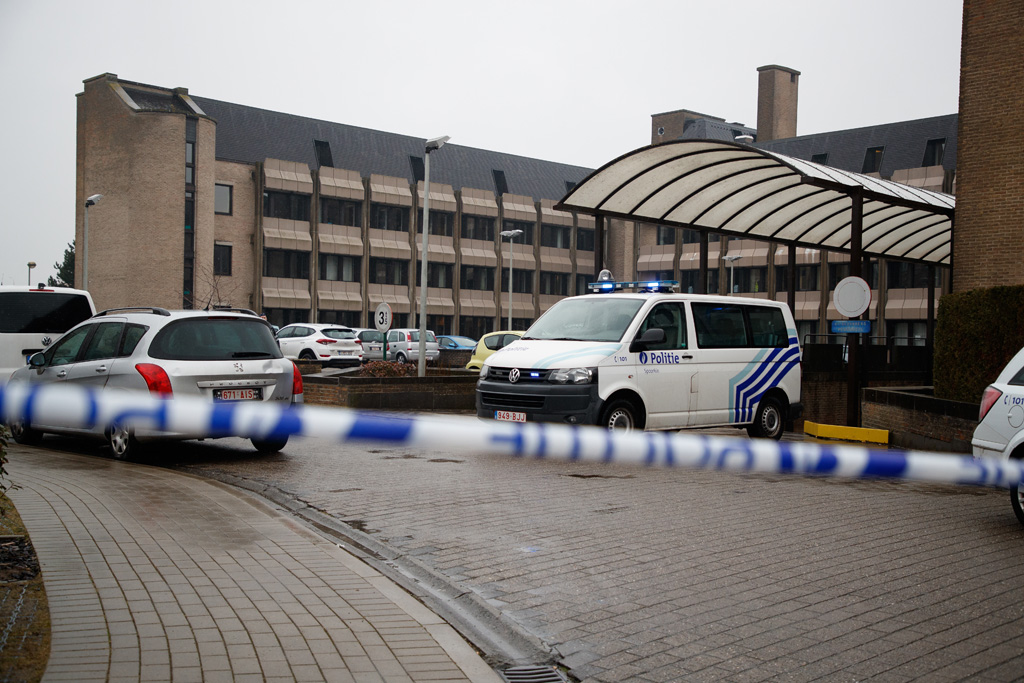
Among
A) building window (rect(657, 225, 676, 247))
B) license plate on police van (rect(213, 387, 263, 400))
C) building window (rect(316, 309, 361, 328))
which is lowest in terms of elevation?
license plate on police van (rect(213, 387, 263, 400))

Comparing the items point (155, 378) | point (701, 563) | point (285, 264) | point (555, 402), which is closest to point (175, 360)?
point (155, 378)

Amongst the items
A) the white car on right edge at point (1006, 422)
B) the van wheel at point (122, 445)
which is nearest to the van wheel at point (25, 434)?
the van wheel at point (122, 445)

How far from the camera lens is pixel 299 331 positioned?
3947 centimetres

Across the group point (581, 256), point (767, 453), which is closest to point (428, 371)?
point (767, 453)

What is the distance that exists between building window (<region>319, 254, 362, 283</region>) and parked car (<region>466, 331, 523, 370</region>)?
3896cm

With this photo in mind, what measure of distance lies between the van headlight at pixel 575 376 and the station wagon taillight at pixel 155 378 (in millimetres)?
4280

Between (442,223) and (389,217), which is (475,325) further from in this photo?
(389,217)

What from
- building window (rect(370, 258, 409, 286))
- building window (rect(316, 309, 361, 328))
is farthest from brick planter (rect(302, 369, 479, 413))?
building window (rect(370, 258, 409, 286))

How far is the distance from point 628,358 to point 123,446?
19.4 ft

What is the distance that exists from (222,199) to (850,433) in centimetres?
5195

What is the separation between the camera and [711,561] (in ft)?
21.9

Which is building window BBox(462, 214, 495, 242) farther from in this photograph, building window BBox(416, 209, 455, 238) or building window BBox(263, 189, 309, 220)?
building window BBox(263, 189, 309, 220)

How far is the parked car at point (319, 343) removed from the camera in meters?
38.7

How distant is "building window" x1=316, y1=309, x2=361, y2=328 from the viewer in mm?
64938
